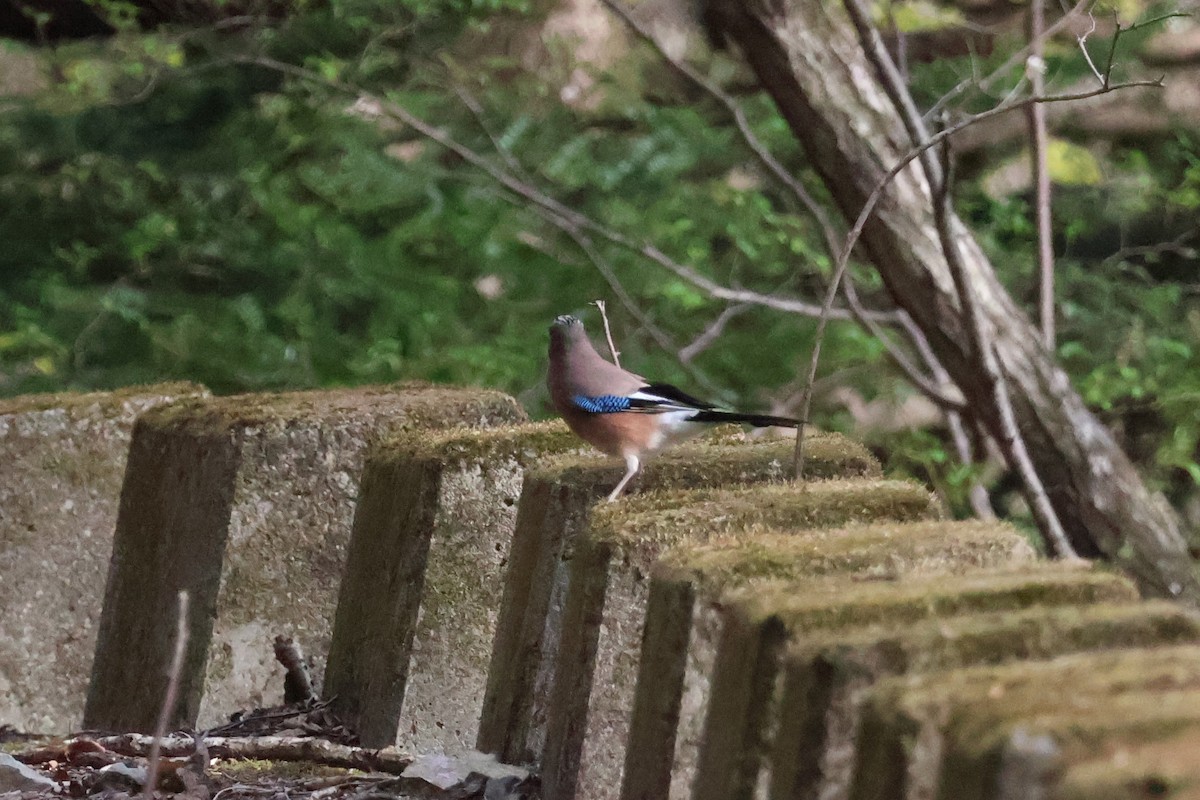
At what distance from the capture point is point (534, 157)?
21.0 ft

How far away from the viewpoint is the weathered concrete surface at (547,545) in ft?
8.01

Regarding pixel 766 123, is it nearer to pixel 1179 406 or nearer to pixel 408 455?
pixel 1179 406

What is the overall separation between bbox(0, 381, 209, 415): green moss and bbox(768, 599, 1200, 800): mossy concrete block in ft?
9.08

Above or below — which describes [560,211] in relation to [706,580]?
above

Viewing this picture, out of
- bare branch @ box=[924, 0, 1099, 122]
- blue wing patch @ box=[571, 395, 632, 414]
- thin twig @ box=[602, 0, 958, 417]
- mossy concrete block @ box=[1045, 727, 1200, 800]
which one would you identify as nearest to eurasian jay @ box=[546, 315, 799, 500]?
blue wing patch @ box=[571, 395, 632, 414]

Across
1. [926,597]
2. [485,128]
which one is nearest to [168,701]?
[926,597]

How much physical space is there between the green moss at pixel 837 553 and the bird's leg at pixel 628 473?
47 centimetres

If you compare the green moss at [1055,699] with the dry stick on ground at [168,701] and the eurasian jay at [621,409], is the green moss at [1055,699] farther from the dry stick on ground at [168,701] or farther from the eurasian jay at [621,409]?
the eurasian jay at [621,409]

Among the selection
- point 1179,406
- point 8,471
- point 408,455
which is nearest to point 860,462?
point 408,455

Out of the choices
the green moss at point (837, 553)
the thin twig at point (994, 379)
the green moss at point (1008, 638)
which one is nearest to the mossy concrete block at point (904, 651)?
the green moss at point (1008, 638)

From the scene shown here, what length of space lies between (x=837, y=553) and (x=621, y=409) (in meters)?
0.91

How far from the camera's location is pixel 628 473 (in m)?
2.52

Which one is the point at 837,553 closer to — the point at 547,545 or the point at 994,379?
the point at 547,545

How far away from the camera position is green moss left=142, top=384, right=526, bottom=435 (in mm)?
3195
